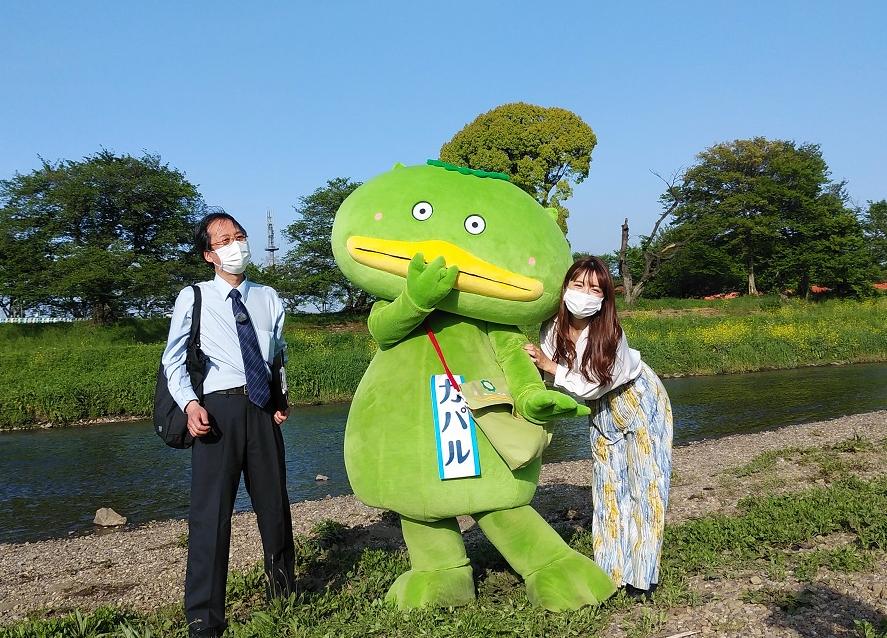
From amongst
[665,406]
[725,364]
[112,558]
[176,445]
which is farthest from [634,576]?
[725,364]

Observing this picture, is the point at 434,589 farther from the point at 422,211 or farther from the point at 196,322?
the point at 422,211

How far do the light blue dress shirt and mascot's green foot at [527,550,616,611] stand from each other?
1.67 meters

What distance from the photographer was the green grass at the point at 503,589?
336 centimetres

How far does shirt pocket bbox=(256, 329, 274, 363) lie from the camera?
3.57 metres

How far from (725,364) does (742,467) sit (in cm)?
1386

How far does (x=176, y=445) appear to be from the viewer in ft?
10.9

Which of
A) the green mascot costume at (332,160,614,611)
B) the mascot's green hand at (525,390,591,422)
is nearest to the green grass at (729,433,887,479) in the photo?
the green mascot costume at (332,160,614,611)

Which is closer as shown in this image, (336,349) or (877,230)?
(336,349)

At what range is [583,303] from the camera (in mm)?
3463

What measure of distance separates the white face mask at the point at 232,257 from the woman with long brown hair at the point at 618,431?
4.90ft

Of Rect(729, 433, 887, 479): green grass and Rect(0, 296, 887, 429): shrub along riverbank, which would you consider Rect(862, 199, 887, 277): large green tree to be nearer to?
Rect(0, 296, 887, 429): shrub along riverbank

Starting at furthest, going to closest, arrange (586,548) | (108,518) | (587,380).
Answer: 1. (108,518)
2. (586,548)
3. (587,380)

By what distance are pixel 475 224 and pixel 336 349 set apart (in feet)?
56.2

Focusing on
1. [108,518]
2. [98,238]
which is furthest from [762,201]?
[108,518]
